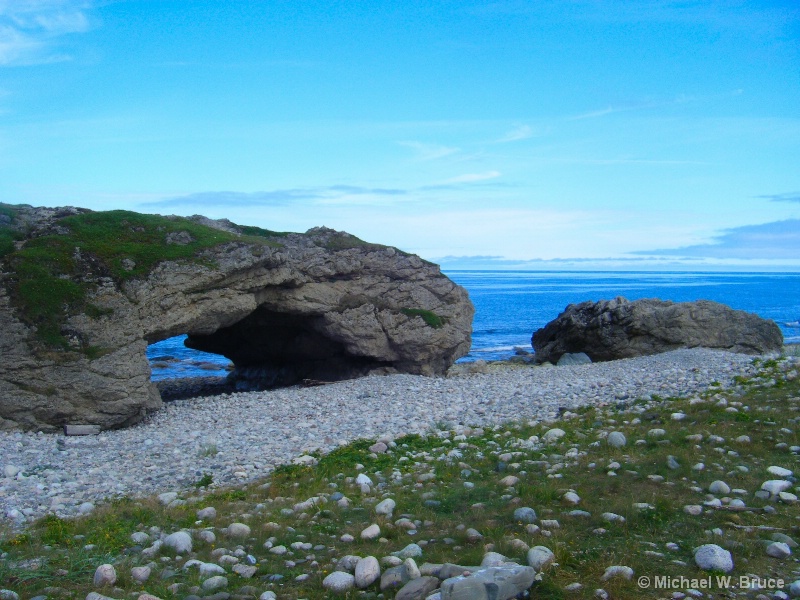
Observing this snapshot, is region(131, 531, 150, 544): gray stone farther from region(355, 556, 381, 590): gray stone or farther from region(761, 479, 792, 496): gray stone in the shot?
region(761, 479, 792, 496): gray stone

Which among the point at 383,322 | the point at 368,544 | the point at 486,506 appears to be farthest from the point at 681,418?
the point at 383,322

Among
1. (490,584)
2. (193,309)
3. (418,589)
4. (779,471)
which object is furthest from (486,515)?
(193,309)

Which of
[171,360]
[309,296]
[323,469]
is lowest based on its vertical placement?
[171,360]

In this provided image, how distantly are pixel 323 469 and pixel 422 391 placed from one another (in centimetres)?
924

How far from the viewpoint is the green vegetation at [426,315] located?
1075 inches

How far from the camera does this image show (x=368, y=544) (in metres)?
8.16

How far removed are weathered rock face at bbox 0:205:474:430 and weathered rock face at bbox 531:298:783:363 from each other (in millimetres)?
7946

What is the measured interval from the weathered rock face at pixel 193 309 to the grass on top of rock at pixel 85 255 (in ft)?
0.15

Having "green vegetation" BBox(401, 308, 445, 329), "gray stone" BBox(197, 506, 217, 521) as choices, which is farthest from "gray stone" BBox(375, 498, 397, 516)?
"green vegetation" BBox(401, 308, 445, 329)

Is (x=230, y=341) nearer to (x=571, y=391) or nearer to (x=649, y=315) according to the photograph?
(x=571, y=391)

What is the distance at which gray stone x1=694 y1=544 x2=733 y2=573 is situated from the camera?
672cm

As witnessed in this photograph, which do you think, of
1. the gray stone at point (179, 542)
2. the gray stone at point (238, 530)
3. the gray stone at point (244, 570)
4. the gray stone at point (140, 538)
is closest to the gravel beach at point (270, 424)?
the gray stone at point (140, 538)

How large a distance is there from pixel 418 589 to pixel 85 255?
16.2 meters

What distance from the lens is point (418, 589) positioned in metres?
6.49
